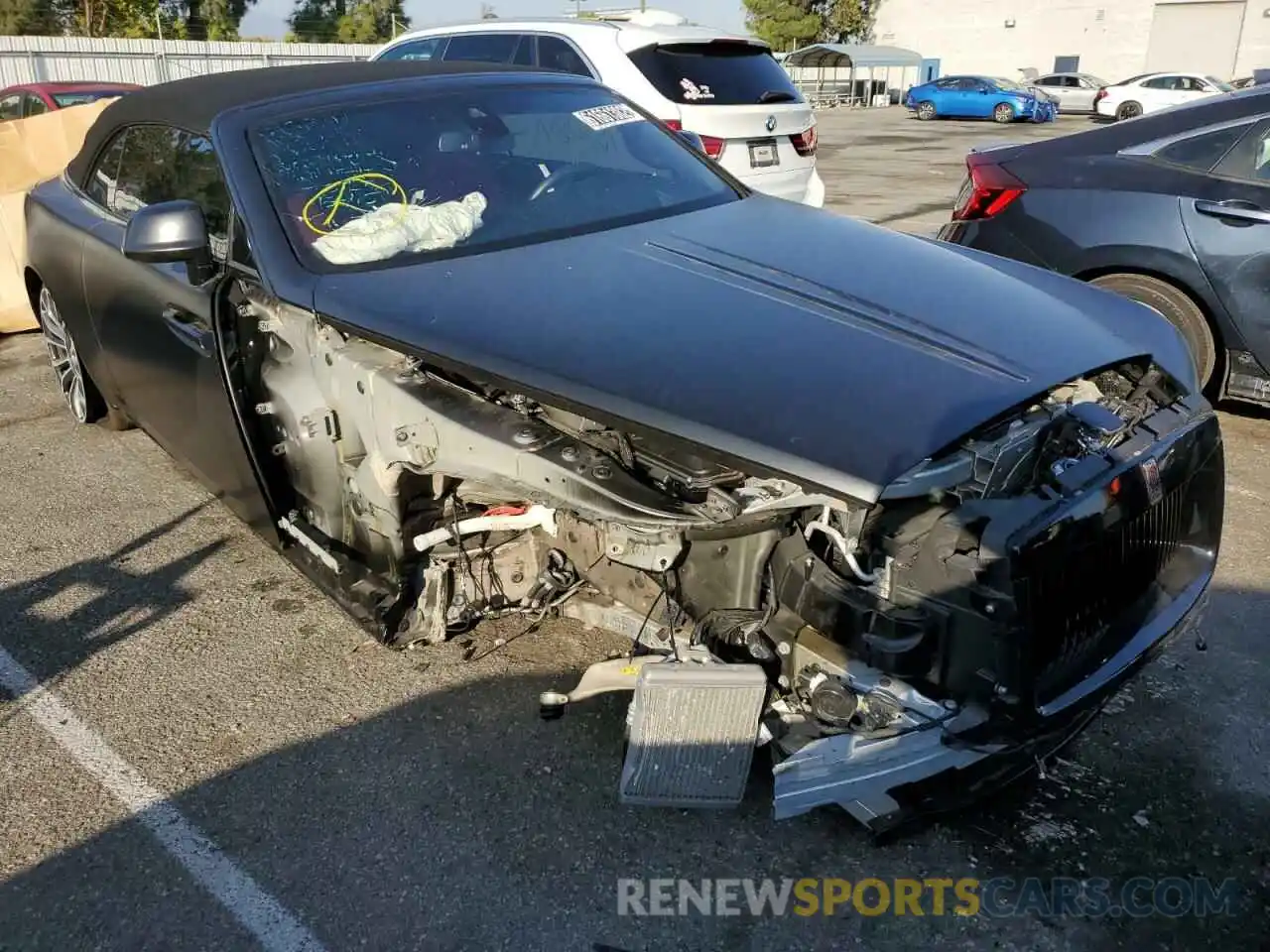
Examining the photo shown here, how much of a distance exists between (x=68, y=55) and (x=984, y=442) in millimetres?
24473

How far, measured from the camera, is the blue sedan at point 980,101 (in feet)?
96.6

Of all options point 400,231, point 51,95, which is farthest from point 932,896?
point 51,95

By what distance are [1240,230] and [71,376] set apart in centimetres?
535

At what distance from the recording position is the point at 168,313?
10.9 feet

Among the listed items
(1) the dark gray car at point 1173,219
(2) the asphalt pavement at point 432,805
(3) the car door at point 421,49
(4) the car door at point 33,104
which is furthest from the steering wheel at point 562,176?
(4) the car door at point 33,104

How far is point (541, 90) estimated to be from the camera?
370 cm

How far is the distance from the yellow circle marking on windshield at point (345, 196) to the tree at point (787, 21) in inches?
2013

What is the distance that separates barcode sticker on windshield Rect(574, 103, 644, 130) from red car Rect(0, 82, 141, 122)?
377 inches

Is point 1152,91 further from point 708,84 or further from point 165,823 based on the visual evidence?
point 165,823

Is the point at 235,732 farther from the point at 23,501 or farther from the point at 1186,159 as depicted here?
the point at 1186,159

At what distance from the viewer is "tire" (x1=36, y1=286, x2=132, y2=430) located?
4746mm

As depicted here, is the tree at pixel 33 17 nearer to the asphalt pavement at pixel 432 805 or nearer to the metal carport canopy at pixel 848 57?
the metal carport canopy at pixel 848 57

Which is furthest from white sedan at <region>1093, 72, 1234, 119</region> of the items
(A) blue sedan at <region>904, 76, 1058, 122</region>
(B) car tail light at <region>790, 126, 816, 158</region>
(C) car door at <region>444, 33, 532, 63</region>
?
(C) car door at <region>444, 33, 532, 63</region>

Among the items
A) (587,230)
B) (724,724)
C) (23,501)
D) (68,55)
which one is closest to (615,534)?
(724,724)
